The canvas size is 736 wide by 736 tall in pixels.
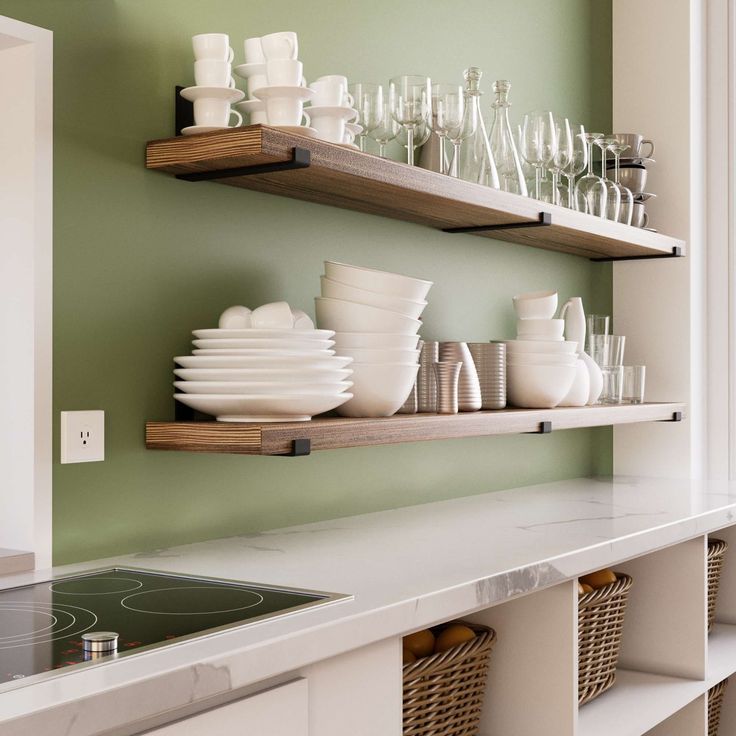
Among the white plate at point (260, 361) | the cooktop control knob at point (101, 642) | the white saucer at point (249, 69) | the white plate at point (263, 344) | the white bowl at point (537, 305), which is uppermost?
the white saucer at point (249, 69)

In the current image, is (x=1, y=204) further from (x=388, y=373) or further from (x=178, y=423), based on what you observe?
(x=388, y=373)

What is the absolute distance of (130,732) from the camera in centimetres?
109

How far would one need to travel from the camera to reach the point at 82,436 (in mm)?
1680

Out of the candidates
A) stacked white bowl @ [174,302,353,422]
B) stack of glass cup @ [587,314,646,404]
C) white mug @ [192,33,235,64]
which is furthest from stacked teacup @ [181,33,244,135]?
stack of glass cup @ [587,314,646,404]

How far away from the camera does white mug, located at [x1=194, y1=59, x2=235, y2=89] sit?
69.8 inches

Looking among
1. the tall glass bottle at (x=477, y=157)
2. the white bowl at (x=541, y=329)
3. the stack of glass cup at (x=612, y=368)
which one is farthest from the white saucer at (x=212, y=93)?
the stack of glass cup at (x=612, y=368)

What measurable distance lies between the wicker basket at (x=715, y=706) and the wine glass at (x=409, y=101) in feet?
5.31

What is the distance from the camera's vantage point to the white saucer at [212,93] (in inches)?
69.0

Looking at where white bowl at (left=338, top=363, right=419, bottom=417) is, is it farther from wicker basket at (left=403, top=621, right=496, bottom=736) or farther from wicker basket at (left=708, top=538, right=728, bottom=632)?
wicker basket at (left=708, top=538, right=728, bottom=632)

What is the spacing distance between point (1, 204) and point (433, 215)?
40.1 inches

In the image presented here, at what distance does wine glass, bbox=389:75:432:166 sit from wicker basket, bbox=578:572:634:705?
98cm

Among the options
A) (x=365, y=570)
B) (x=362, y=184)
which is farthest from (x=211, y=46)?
(x=365, y=570)

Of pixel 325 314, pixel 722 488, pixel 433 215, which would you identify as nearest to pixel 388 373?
pixel 325 314

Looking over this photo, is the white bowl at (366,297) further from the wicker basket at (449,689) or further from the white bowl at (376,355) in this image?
the wicker basket at (449,689)
